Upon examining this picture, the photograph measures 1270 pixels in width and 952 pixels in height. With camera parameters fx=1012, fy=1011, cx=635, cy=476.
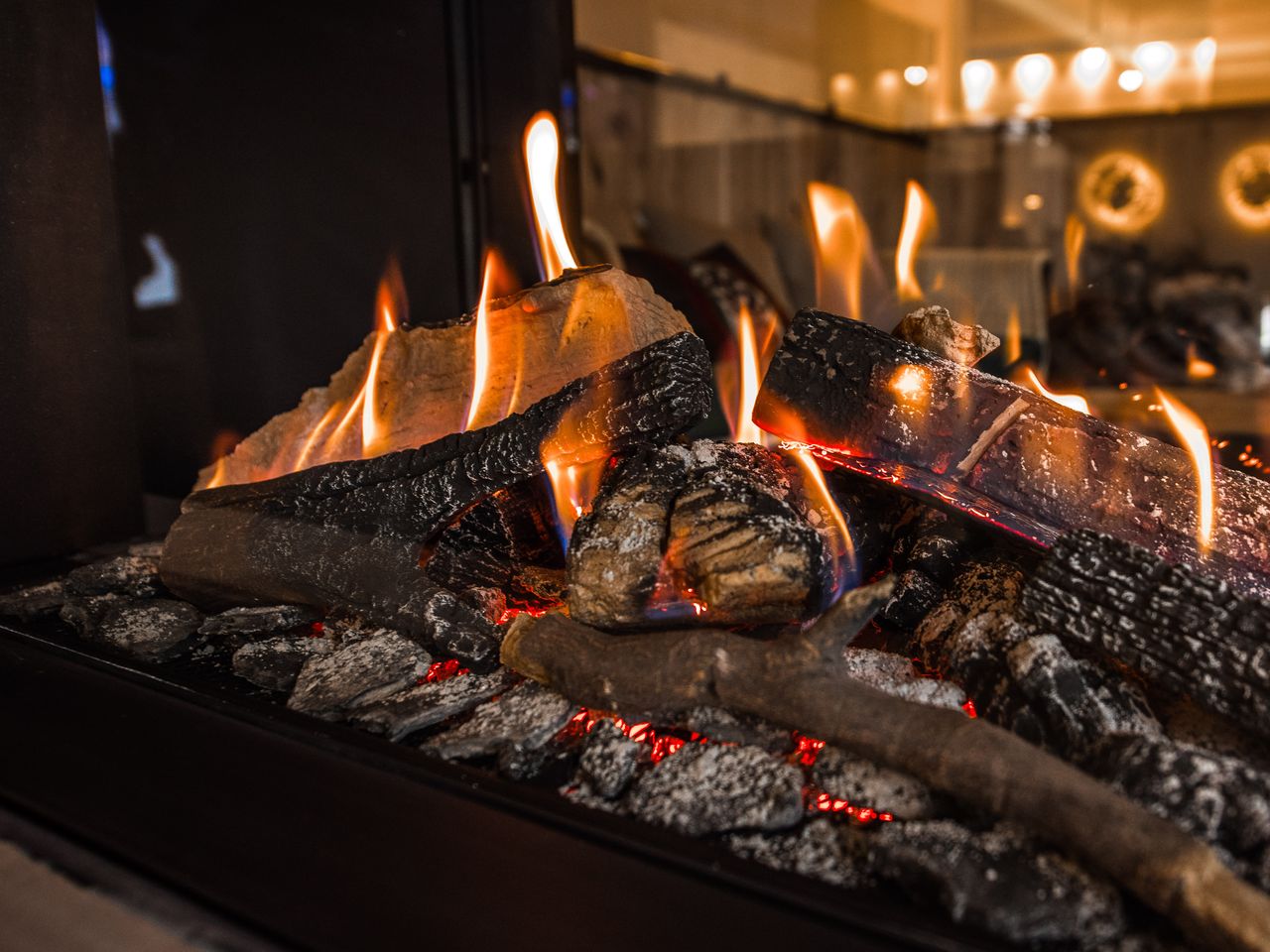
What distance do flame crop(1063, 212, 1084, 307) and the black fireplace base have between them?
14.0 feet

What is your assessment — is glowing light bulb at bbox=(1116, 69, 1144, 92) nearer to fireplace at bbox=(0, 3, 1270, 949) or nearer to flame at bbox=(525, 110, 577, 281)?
fireplace at bbox=(0, 3, 1270, 949)

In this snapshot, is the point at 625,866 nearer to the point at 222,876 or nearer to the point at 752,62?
the point at 222,876

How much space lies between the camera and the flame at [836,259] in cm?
145

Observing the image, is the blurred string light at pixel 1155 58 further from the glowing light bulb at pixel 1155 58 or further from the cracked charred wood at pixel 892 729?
the cracked charred wood at pixel 892 729

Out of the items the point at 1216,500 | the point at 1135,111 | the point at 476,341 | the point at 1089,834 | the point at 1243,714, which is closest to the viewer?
the point at 1089,834

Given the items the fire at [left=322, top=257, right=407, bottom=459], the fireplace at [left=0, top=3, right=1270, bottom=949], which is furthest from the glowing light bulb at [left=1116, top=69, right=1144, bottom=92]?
the fire at [left=322, top=257, right=407, bottom=459]

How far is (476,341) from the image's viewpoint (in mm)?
1286

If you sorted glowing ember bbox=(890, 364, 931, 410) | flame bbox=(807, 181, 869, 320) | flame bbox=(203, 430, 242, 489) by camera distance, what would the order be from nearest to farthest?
glowing ember bbox=(890, 364, 931, 410) → flame bbox=(807, 181, 869, 320) → flame bbox=(203, 430, 242, 489)

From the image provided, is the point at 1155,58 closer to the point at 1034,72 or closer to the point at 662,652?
the point at 1034,72

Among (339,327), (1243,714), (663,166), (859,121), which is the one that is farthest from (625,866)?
(859,121)

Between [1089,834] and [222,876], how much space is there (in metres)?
0.69

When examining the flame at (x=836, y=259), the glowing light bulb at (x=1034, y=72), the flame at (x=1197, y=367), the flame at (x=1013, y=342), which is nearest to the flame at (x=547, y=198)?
the flame at (x=836, y=259)

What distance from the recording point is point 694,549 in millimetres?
990

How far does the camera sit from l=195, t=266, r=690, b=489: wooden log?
1.20 meters
